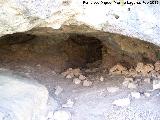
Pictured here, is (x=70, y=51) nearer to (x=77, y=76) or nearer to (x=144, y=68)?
(x=77, y=76)

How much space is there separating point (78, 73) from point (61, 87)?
30cm

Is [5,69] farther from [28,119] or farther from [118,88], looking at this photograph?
[118,88]

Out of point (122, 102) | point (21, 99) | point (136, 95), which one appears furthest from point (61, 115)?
point (136, 95)

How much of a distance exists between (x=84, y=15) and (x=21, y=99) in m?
0.63

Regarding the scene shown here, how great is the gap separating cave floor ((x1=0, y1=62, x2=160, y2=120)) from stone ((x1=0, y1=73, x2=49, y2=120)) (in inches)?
4.7

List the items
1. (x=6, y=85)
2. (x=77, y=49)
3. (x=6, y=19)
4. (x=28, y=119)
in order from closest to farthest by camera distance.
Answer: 1. (x=6, y=19)
2. (x=28, y=119)
3. (x=6, y=85)
4. (x=77, y=49)

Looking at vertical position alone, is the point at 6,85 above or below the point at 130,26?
below

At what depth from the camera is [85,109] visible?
6.80 ft

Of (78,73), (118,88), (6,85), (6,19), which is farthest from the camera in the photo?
(78,73)

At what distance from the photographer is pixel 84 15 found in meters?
1.68

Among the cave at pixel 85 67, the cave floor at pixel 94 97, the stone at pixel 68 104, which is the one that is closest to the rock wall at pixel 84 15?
the cave at pixel 85 67

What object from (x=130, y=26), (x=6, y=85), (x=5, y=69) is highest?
(x=130, y=26)

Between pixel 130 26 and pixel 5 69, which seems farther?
pixel 5 69

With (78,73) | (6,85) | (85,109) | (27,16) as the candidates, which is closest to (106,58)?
(78,73)
